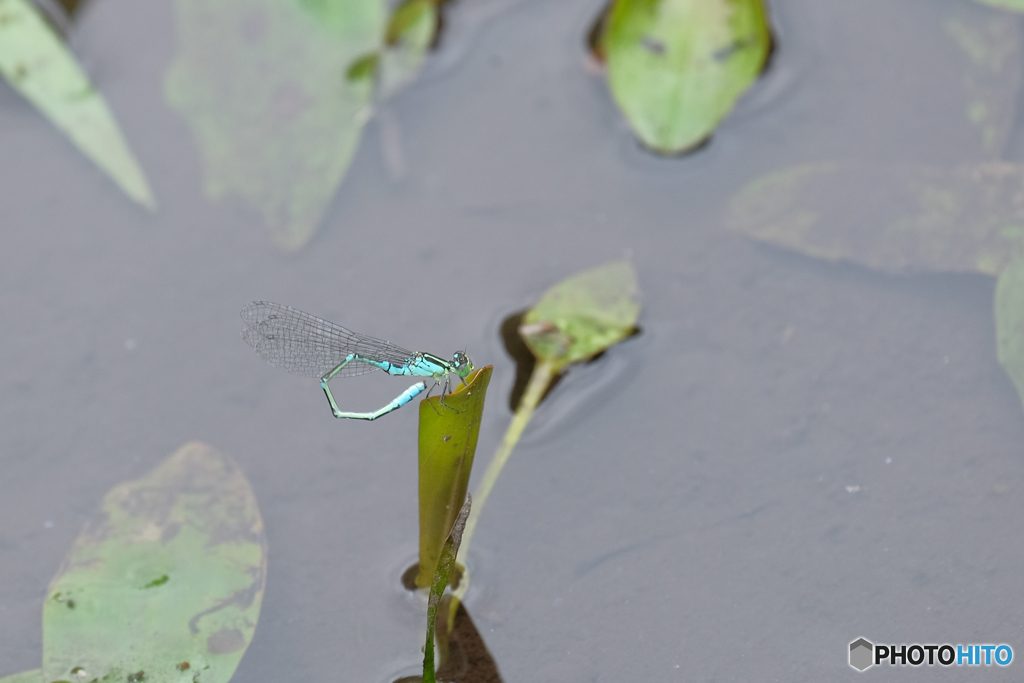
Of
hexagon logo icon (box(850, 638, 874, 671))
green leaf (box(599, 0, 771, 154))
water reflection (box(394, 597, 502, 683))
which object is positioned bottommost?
hexagon logo icon (box(850, 638, 874, 671))

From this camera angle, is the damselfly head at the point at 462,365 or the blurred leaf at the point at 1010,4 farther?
the blurred leaf at the point at 1010,4

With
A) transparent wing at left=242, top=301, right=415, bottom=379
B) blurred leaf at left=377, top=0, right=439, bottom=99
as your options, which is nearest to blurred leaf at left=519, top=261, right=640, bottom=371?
transparent wing at left=242, top=301, right=415, bottom=379

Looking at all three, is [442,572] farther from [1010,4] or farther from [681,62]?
[1010,4]

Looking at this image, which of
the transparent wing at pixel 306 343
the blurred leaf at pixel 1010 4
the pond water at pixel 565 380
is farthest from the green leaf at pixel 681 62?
the transparent wing at pixel 306 343

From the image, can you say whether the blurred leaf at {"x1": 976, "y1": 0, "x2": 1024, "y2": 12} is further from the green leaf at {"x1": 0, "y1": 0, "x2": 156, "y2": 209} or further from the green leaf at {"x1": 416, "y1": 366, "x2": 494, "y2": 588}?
the green leaf at {"x1": 0, "y1": 0, "x2": 156, "y2": 209}

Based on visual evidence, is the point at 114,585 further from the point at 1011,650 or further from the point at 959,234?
the point at 959,234

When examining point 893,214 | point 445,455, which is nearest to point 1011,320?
point 893,214

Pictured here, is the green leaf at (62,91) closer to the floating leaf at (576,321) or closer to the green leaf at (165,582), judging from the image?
the green leaf at (165,582)
